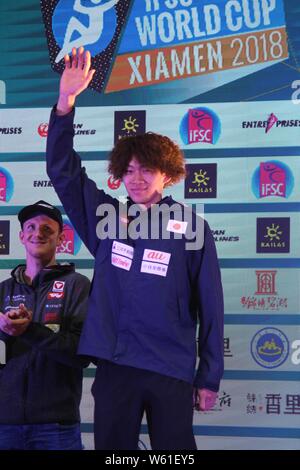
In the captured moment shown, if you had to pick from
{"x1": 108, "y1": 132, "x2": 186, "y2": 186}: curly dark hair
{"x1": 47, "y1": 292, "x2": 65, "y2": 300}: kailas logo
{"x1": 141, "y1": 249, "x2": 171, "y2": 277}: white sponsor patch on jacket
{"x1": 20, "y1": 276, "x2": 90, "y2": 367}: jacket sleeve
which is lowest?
{"x1": 20, "y1": 276, "x2": 90, "y2": 367}: jacket sleeve

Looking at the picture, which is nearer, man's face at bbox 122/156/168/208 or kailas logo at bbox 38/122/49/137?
man's face at bbox 122/156/168/208

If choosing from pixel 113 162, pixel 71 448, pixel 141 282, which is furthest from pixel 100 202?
pixel 71 448

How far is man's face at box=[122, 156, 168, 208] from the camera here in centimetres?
231

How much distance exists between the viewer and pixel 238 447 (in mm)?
3125

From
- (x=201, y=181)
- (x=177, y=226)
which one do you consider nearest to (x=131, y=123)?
(x=201, y=181)

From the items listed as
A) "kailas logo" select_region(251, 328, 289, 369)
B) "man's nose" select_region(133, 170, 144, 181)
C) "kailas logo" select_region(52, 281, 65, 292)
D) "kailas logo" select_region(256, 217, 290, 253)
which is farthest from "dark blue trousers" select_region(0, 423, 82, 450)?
"kailas logo" select_region(256, 217, 290, 253)

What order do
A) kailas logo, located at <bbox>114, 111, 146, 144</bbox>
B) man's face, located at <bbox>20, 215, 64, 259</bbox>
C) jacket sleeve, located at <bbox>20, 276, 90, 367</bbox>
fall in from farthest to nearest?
kailas logo, located at <bbox>114, 111, 146, 144</bbox>, man's face, located at <bbox>20, 215, 64, 259</bbox>, jacket sleeve, located at <bbox>20, 276, 90, 367</bbox>

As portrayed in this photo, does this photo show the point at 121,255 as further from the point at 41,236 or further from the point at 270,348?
the point at 270,348

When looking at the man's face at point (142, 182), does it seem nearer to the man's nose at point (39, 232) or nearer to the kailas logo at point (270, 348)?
the man's nose at point (39, 232)

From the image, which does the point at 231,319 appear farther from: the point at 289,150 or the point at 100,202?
the point at 100,202

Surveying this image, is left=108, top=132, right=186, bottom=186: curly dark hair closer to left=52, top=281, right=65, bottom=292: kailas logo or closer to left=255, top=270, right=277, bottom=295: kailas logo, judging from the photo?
left=52, top=281, right=65, bottom=292: kailas logo

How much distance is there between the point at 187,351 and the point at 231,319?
3.32 feet

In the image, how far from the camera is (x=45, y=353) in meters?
2.38

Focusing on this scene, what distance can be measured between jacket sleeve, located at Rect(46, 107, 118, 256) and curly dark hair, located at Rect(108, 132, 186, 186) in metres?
0.13
